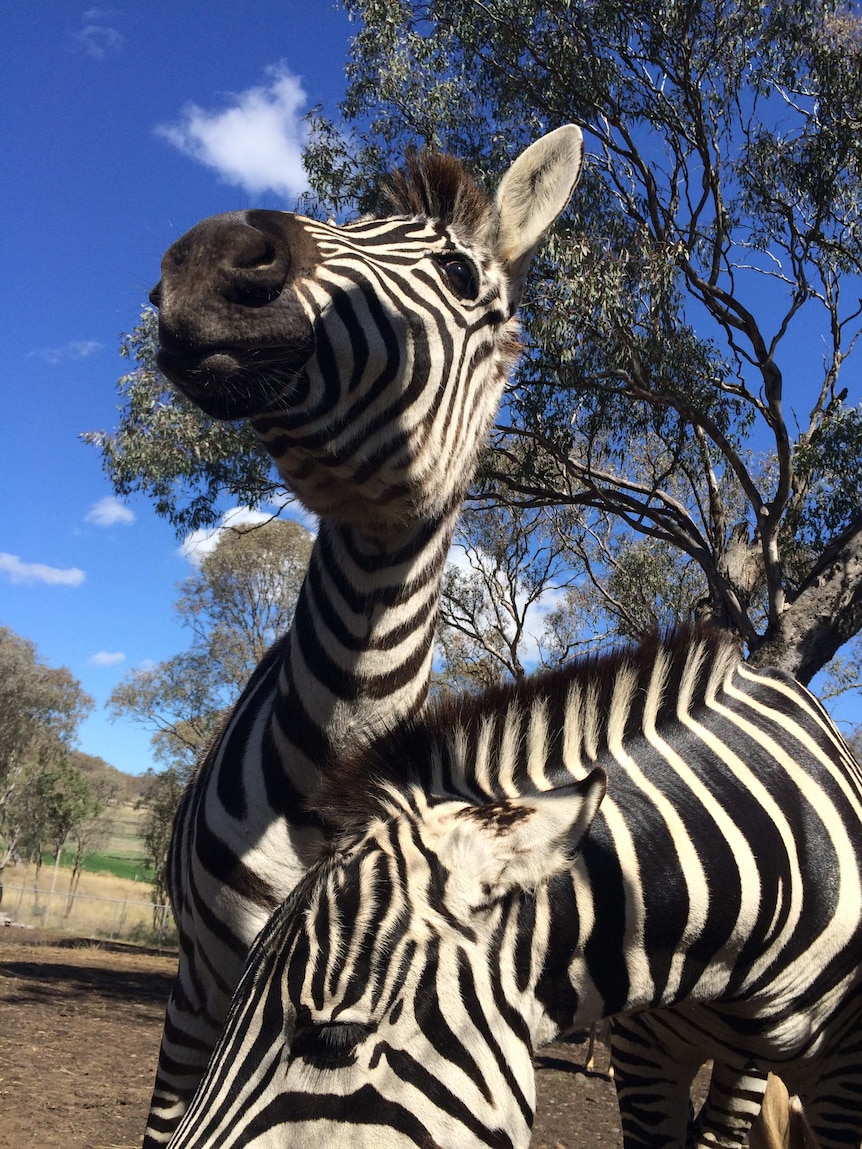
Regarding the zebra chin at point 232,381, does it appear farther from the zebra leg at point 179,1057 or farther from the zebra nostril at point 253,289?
the zebra leg at point 179,1057

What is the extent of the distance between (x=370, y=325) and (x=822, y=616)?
31.3ft

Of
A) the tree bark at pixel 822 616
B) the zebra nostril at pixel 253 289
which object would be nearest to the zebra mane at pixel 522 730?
the zebra nostril at pixel 253 289

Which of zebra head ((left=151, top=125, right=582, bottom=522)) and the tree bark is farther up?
the tree bark

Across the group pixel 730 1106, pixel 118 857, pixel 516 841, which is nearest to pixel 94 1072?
pixel 730 1106

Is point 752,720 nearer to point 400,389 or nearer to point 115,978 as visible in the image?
point 400,389

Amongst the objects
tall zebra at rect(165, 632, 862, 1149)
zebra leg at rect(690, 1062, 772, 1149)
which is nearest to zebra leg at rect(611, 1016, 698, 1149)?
zebra leg at rect(690, 1062, 772, 1149)

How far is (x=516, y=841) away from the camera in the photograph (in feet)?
5.09

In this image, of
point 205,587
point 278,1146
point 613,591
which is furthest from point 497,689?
point 205,587

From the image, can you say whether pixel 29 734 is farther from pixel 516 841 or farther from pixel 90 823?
pixel 516 841

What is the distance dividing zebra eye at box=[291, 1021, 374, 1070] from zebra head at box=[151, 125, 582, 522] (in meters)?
1.31

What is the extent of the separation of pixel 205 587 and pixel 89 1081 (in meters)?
22.8

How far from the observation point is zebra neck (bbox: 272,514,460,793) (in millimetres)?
2369

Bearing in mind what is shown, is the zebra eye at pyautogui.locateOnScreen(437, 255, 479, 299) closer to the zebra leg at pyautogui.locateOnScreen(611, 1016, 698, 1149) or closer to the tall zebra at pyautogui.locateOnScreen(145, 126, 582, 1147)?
the tall zebra at pyautogui.locateOnScreen(145, 126, 582, 1147)

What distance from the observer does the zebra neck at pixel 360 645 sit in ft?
7.77
